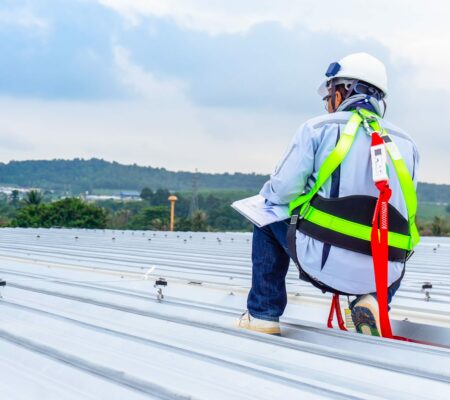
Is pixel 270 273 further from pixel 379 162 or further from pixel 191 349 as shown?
pixel 379 162

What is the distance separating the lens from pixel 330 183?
3.19 metres

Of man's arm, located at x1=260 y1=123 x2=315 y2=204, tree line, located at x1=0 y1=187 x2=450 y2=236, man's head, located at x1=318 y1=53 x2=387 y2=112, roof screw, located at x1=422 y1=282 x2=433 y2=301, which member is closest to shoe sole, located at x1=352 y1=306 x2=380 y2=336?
man's arm, located at x1=260 y1=123 x2=315 y2=204

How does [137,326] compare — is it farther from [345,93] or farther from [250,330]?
[345,93]

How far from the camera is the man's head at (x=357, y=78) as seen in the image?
345 centimetres

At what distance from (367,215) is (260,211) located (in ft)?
1.95

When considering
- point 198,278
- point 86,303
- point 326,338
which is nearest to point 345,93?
point 326,338

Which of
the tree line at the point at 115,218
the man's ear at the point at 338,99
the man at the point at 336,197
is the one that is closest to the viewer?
the man at the point at 336,197

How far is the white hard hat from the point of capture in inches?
136

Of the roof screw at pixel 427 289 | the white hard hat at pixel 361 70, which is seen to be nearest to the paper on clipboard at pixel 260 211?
the white hard hat at pixel 361 70

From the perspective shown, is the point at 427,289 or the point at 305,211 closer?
the point at 305,211

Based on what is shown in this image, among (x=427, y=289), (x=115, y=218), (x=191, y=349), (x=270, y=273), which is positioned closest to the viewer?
(x=191, y=349)

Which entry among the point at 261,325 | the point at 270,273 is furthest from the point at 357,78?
the point at 261,325

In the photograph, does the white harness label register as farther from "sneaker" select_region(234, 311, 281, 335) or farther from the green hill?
the green hill

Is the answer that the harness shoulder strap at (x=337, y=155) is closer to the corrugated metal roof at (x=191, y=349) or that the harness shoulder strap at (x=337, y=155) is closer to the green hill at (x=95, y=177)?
the corrugated metal roof at (x=191, y=349)
